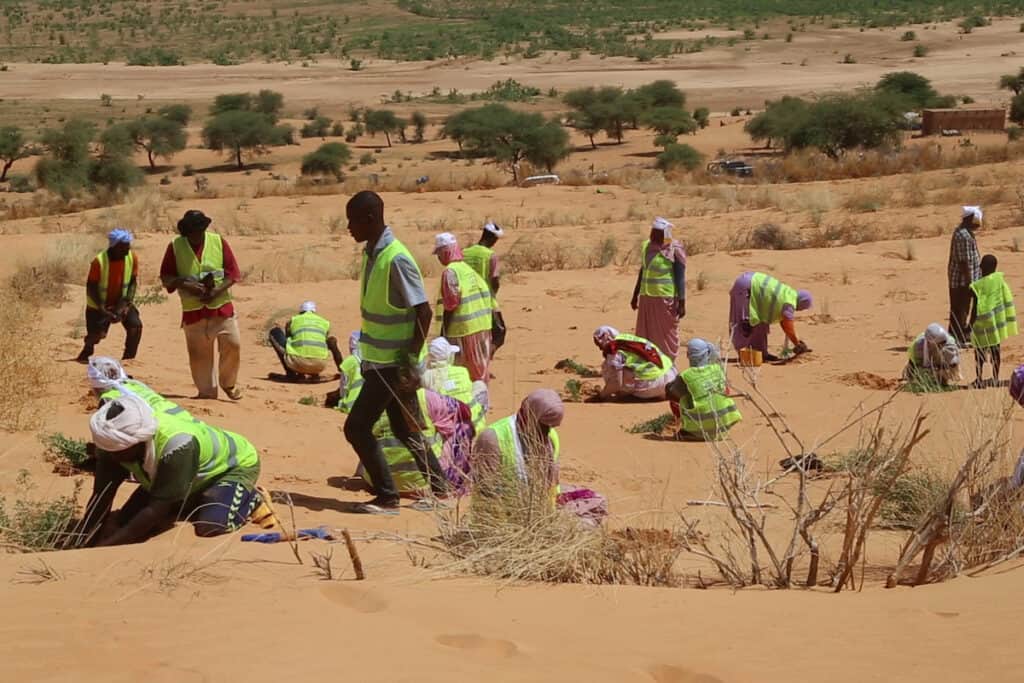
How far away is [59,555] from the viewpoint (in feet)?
19.6

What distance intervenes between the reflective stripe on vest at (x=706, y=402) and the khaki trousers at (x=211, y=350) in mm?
3395

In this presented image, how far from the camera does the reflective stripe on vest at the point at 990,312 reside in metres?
11.2

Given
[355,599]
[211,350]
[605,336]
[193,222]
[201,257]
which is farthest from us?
[605,336]

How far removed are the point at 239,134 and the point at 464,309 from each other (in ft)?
134

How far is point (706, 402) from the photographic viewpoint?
31.8 feet

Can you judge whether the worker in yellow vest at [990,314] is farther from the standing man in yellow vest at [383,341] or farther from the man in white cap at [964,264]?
the standing man in yellow vest at [383,341]

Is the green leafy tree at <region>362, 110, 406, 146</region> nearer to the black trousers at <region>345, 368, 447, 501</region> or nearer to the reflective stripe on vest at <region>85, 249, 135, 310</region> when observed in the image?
the reflective stripe on vest at <region>85, 249, 135, 310</region>

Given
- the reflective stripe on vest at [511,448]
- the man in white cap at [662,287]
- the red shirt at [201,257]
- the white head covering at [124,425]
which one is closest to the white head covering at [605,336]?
the man in white cap at [662,287]

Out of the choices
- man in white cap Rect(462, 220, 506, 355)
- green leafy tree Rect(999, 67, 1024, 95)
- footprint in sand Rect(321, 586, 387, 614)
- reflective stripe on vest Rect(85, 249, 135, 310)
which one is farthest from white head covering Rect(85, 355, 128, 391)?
green leafy tree Rect(999, 67, 1024, 95)

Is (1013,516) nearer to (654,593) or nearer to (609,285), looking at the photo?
(654,593)

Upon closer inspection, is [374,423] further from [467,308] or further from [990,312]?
[990,312]

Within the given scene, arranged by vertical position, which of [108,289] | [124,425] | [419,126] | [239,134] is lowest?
[419,126]

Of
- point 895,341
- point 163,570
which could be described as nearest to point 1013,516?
point 163,570

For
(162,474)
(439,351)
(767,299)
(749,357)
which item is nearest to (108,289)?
(439,351)
